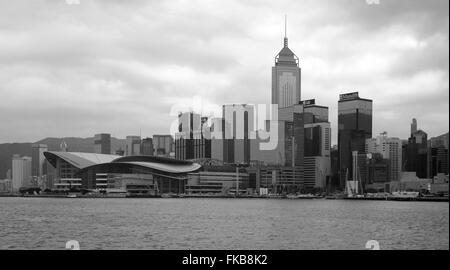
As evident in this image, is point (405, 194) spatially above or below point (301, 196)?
above

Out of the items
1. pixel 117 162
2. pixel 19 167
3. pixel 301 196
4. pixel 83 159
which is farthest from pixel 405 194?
pixel 19 167

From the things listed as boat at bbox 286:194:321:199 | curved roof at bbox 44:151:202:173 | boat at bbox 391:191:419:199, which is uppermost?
curved roof at bbox 44:151:202:173

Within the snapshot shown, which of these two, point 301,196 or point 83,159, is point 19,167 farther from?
point 301,196

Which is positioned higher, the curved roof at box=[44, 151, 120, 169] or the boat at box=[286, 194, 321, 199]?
the curved roof at box=[44, 151, 120, 169]

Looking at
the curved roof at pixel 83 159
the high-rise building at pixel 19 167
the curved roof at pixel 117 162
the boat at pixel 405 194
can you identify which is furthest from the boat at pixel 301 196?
the high-rise building at pixel 19 167

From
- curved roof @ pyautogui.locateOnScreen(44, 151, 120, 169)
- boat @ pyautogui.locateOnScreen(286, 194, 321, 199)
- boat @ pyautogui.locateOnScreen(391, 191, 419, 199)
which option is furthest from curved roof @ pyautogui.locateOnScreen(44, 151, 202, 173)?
boat @ pyautogui.locateOnScreen(391, 191, 419, 199)

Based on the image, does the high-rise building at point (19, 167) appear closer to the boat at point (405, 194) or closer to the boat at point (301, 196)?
the boat at point (301, 196)

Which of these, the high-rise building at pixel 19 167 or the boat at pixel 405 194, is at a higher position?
the high-rise building at pixel 19 167

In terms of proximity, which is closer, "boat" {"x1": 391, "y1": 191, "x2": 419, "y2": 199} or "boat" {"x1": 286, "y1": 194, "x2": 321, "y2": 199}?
"boat" {"x1": 391, "y1": 191, "x2": 419, "y2": 199}

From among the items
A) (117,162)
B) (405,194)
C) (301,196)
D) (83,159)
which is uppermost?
(83,159)

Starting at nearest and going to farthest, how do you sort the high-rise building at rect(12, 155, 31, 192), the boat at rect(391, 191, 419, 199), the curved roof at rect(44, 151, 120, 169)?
the high-rise building at rect(12, 155, 31, 192) → the boat at rect(391, 191, 419, 199) → the curved roof at rect(44, 151, 120, 169)

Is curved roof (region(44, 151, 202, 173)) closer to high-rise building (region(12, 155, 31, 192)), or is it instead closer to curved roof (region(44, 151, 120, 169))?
curved roof (region(44, 151, 120, 169))
